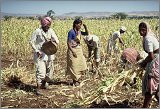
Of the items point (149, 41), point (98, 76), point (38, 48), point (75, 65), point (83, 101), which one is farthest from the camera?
point (98, 76)

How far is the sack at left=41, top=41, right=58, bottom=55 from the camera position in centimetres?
728

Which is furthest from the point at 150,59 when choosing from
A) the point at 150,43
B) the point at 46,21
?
the point at 46,21

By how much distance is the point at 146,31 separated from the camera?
17.6 feet

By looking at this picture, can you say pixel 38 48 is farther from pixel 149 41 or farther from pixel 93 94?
pixel 149 41

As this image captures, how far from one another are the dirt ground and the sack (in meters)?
0.78

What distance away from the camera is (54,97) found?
6.95 m

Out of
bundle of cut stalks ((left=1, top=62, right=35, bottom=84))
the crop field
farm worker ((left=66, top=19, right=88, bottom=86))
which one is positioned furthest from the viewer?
bundle of cut stalks ((left=1, top=62, right=35, bottom=84))

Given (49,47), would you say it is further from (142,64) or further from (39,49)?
(142,64)

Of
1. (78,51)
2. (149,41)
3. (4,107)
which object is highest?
(149,41)

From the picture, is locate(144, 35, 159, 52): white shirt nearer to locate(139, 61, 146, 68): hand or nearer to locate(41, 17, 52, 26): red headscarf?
locate(139, 61, 146, 68): hand

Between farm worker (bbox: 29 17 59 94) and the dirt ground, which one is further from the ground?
farm worker (bbox: 29 17 59 94)

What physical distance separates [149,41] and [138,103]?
56.0 inches

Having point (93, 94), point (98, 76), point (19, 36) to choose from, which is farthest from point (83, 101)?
point (19, 36)

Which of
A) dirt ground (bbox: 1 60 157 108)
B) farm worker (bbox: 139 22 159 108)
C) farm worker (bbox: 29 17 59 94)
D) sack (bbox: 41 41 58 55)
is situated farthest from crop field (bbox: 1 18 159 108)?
sack (bbox: 41 41 58 55)
